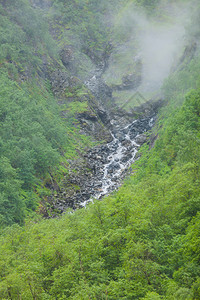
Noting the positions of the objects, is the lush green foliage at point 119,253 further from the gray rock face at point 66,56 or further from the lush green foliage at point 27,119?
the gray rock face at point 66,56

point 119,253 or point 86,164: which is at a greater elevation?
point 119,253

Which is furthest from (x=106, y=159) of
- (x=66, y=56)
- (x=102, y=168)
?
(x=66, y=56)

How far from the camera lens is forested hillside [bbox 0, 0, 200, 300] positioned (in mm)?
15156

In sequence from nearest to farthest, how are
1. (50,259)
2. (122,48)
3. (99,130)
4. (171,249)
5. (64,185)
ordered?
(171,249) < (50,259) < (64,185) < (99,130) < (122,48)

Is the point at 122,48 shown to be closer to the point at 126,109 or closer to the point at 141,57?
the point at 141,57

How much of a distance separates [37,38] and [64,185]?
2906 inches

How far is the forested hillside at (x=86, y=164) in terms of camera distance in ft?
49.7

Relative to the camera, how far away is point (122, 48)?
129 metres

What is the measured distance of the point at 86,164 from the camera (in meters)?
71.1

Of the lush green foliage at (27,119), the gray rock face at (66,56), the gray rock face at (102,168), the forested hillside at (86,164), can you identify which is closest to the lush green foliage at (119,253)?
the forested hillside at (86,164)

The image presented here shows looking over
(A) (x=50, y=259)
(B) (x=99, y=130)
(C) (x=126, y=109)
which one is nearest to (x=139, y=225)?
(A) (x=50, y=259)

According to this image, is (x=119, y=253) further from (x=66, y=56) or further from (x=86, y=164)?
(x=66, y=56)

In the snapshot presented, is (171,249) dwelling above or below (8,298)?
above

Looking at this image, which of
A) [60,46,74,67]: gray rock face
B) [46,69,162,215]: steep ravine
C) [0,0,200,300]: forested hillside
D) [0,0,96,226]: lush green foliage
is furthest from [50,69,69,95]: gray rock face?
[60,46,74,67]: gray rock face
